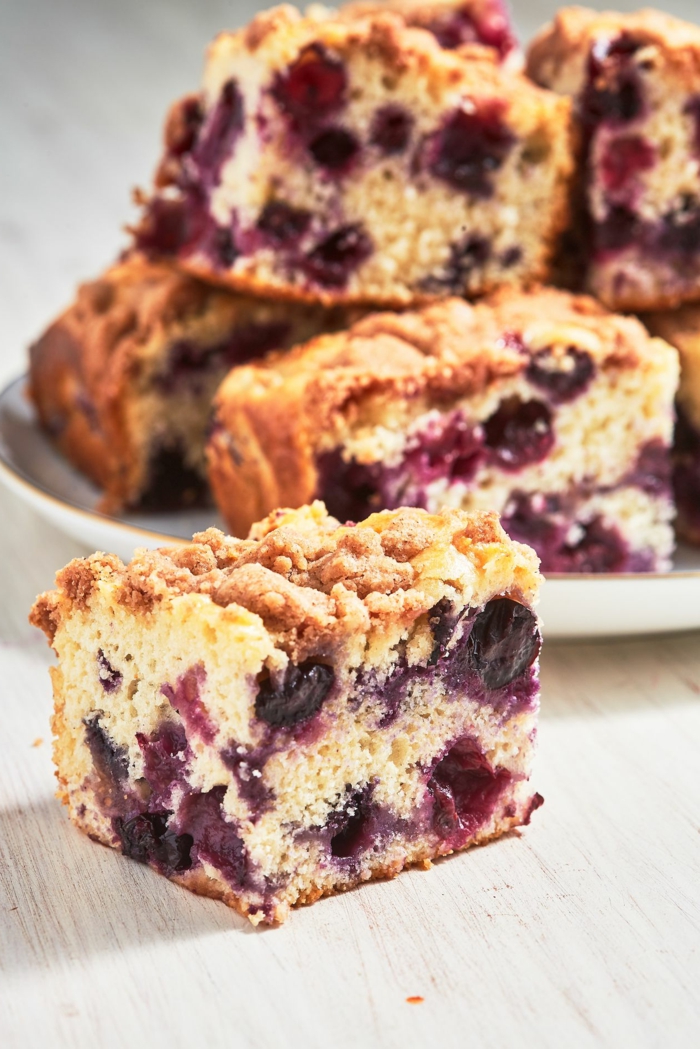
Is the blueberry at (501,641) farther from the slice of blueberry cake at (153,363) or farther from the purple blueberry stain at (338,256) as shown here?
the slice of blueberry cake at (153,363)

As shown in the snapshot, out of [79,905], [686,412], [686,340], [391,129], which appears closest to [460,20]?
[391,129]

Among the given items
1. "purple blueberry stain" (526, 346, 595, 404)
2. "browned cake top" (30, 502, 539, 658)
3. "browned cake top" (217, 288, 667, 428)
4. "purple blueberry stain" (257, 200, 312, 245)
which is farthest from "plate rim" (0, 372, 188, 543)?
A: "purple blueberry stain" (526, 346, 595, 404)

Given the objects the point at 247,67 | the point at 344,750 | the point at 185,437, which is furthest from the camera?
the point at 185,437

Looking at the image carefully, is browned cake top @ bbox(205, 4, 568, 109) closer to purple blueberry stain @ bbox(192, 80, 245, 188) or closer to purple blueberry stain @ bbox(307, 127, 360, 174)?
purple blueberry stain @ bbox(192, 80, 245, 188)

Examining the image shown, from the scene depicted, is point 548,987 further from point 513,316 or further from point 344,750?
point 513,316

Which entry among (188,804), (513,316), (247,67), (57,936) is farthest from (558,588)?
(247,67)

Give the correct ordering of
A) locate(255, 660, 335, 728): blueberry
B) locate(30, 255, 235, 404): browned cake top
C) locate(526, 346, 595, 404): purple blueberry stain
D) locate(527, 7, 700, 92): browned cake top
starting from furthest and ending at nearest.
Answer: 1. locate(30, 255, 235, 404): browned cake top
2. locate(527, 7, 700, 92): browned cake top
3. locate(526, 346, 595, 404): purple blueberry stain
4. locate(255, 660, 335, 728): blueberry

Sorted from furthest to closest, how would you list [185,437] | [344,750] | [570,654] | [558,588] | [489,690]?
[185,437] < [570,654] < [558,588] < [489,690] < [344,750]
